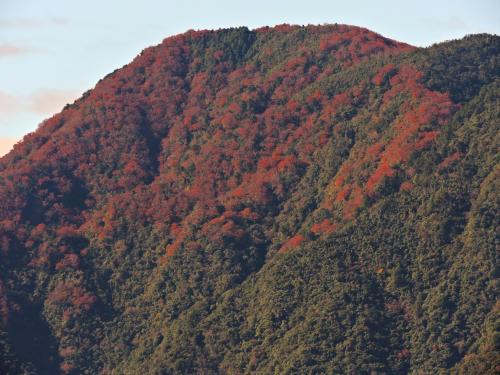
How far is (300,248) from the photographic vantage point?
172 m

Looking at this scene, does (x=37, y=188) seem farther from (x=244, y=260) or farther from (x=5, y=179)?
(x=244, y=260)

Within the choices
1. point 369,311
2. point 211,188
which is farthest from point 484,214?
point 211,188

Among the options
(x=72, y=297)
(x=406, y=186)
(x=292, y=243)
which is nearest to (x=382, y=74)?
(x=406, y=186)

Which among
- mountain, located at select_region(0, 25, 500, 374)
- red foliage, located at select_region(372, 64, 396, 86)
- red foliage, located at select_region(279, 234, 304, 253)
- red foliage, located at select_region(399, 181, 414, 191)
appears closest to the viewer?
mountain, located at select_region(0, 25, 500, 374)

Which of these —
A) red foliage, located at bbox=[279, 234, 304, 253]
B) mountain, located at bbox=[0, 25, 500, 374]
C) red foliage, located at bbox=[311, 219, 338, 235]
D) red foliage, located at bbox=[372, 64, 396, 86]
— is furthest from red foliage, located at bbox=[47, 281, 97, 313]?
red foliage, located at bbox=[372, 64, 396, 86]

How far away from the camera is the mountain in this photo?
157m

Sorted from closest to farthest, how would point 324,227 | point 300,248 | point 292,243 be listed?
point 300,248 < point 324,227 < point 292,243

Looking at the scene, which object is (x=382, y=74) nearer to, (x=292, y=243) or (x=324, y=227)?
(x=324, y=227)

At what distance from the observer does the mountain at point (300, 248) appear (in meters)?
157

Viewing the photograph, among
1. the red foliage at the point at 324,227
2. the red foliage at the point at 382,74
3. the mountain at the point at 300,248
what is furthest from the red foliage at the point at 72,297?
the red foliage at the point at 382,74

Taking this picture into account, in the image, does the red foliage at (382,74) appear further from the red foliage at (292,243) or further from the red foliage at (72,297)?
the red foliage at (72,297)

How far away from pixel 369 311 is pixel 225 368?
19174mm

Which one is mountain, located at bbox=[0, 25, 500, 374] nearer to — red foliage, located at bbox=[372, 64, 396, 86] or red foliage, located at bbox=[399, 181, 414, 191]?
red foliage, located at bbox=[399, 181, 414, 191]

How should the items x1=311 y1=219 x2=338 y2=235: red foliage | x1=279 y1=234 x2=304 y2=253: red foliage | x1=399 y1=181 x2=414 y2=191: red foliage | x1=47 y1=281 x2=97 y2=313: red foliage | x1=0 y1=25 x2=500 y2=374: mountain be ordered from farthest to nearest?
x1=47 y1=281 x2=97 y2=313: red foliage
x1=279 y1=234 x2=304 y2=253: red foliage
x1=311 y1=219 x2=338 y2=235: red foliage
x1=399 y1=181 x2=414 y2=191: red foliage
x1=0 y1=25 x2=500 y2=374: mountain
